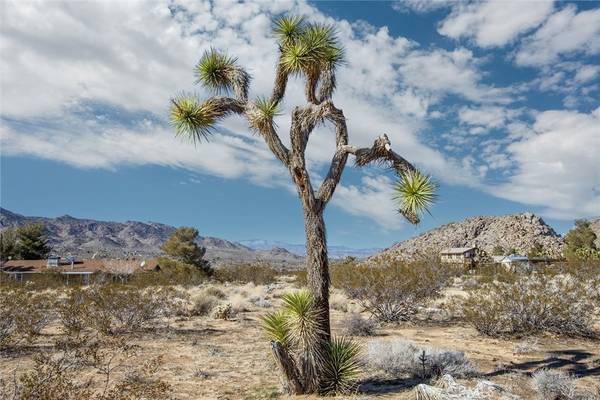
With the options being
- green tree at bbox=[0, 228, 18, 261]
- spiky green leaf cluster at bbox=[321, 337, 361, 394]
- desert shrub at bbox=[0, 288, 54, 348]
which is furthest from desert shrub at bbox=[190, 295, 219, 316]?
green tree at bbox=[0, 228, 18, 261]

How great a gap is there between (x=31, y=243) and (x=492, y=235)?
205 ft

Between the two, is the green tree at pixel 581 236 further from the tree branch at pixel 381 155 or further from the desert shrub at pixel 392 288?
the tree branch at pixel 381 155

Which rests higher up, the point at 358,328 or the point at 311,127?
the point at 311,127

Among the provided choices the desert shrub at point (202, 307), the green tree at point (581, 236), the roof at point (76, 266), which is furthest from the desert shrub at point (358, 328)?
the green tree at point (581, 236)

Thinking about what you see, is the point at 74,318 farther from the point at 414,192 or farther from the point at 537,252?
the point at 537,252

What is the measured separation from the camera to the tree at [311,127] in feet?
25.3

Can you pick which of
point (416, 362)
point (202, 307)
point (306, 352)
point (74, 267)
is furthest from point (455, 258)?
point (74, 267)

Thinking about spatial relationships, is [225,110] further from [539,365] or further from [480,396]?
[539,365]

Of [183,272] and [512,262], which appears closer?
[512,262]

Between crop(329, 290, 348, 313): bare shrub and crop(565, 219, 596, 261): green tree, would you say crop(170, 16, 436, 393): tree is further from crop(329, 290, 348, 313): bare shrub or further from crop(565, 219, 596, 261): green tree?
crop(565, 219, 596, 261): green tree

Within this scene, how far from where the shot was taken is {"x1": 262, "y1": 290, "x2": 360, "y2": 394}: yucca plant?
286 inches

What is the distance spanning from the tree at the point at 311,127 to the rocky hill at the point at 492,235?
194ft

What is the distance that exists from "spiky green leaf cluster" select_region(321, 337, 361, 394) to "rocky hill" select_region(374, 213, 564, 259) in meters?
59.7

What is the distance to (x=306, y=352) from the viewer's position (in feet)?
23.8
